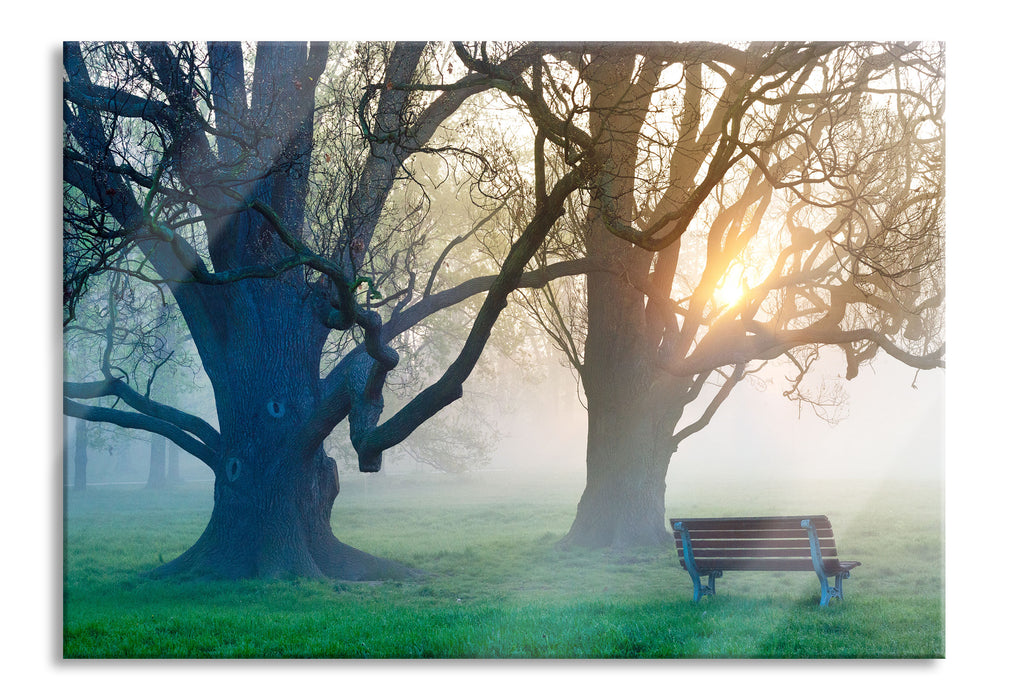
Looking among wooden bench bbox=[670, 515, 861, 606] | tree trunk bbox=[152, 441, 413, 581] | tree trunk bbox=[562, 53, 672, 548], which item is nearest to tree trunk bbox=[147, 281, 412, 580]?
tree trunk bbox=[152, 441, 413, 581]

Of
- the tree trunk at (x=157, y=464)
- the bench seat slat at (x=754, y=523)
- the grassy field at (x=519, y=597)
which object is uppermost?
the tree trunk at (x=157, y=464)

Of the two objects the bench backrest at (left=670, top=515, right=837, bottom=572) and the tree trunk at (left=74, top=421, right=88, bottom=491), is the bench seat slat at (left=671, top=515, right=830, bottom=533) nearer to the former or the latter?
the bench backrest at (left=670, top=515, right=837, bottom=572)

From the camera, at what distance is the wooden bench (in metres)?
5.40

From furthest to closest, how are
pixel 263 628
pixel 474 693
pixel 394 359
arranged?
1. pixel 394 359
2. pixel 263 628
3. pixel 474 693

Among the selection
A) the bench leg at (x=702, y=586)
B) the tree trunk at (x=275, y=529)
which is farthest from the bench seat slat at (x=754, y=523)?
the tree trunk at (x=275, y=529)

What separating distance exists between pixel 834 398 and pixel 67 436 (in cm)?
528

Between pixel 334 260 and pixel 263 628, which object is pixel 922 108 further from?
pixel 263 628

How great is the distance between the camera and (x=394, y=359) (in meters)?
5.85

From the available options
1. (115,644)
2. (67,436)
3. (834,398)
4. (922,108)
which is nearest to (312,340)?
(67,436)

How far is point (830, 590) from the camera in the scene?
17.7 feet

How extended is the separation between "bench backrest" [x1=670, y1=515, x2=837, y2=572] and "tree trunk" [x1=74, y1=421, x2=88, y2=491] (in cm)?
424

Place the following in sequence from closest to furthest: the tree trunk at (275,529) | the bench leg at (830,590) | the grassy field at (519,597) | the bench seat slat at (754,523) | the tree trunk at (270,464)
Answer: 1. the grassy field at (519,597)
2. the bench leg at (830,590)
3. the bench seat slat at (754,523)
4. the tree trunk at (275,529)
5. the tree trunk at (270,464)

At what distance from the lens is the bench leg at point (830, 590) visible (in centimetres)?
536

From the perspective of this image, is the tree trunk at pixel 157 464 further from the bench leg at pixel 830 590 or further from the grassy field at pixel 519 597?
the bench leg at pixel 830 590
